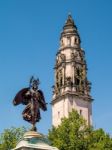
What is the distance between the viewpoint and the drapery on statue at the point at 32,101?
632 inches

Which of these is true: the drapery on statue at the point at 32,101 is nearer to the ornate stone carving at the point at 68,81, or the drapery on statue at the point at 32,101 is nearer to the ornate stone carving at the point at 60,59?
the ornate stone carving at the point at 68,81

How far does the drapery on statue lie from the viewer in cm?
1606

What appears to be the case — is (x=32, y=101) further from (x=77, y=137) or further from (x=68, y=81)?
(x=68, y=81)

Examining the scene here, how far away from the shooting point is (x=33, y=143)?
15203mm

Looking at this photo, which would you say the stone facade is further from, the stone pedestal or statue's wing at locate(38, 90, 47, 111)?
the stone pedestal

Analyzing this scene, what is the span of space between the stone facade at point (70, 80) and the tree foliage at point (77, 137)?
24.4 meters

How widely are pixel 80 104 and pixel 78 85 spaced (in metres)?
3.41

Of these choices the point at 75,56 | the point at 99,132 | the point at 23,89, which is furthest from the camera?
the point at 75,56

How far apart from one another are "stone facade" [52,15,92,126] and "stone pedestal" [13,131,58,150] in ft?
189

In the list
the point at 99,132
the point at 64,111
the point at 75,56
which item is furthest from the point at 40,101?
the point at 75,56

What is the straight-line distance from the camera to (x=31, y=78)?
16.4 m

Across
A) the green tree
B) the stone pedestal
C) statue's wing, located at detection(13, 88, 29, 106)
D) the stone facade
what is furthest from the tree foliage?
the stone pedestal

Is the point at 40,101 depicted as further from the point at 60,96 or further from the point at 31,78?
the point at 60,96

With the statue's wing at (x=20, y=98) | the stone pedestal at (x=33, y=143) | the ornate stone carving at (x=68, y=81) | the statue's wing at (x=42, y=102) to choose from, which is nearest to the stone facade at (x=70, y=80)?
the ornate stone carving at (x=68, y=81)
